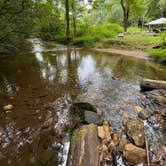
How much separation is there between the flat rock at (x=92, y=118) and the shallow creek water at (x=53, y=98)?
303 mm

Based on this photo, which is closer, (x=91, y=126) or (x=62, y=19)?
(x=91, y=126)

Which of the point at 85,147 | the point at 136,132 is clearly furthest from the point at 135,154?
the point at 85,147

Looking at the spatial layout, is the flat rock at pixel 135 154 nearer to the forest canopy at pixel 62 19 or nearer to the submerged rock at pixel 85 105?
the submerged rock at pixel 85 105

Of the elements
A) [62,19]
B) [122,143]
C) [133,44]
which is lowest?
[122,143]

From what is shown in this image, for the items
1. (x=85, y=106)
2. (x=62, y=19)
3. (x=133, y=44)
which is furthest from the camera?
(x=62, y=19)

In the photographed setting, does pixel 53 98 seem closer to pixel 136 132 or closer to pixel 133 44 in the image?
pixel 136 132

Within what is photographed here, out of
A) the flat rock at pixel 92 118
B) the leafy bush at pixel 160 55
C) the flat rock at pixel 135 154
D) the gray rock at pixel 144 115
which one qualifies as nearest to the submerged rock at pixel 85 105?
the flat rock at pixel 92 118

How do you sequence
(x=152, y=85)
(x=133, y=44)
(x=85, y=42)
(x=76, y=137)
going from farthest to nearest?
(x=85, y=42) → (x=133, y=44) → (x=152, y=85) → (x=76, y=137)

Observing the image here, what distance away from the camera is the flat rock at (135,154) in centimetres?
287

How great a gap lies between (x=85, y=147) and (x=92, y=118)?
42.0 inches

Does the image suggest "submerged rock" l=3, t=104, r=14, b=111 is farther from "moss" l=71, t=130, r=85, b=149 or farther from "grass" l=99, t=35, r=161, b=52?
"grass" l=99, t=35, r=161, b=52

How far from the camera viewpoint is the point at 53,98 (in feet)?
16.9

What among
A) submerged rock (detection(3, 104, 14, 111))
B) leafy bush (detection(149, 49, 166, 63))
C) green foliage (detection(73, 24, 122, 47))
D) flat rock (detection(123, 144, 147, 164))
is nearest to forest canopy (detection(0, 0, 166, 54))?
green foliage (detection(73, 24, 122, 47))

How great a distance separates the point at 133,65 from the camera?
9.16 metres
